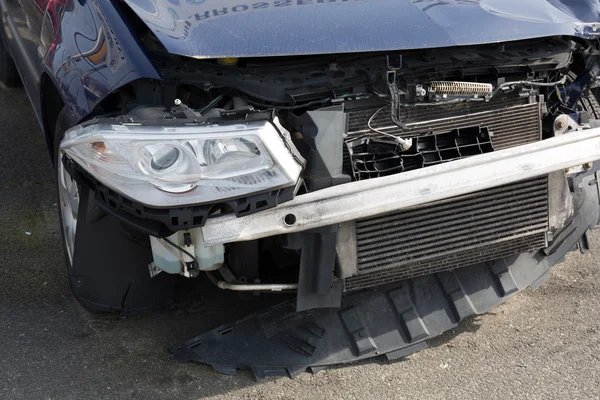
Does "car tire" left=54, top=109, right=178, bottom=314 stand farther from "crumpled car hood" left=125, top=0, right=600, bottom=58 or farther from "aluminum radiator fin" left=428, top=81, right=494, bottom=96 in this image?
"aluminum radiator fin" left=428, top=81, right=494, bottom=96

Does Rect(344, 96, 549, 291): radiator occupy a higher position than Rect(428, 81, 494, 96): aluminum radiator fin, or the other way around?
Rect(428, 81, 494, 96): aluminum radiator fin

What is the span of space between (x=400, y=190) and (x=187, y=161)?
71cm

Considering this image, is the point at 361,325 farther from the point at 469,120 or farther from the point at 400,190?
the point at 469,120

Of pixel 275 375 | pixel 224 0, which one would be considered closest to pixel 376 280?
pixel 275 375

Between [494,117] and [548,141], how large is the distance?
23 cm

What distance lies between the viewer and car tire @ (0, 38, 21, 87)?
586 centimetres

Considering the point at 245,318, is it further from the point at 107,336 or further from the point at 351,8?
the point at 351,8

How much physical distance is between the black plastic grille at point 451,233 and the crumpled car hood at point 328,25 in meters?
0.58

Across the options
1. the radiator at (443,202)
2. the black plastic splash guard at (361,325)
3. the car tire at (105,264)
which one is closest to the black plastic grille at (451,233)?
the radiator at (443,202)

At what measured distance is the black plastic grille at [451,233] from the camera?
271 centimetres

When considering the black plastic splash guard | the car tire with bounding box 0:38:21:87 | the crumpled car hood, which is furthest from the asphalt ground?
the car tire with bounding box 0:38:21:87

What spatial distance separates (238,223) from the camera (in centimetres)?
238

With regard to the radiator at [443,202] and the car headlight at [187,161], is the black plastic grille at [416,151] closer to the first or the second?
the radiator at [443,202]

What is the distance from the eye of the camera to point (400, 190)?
8.19 ft
